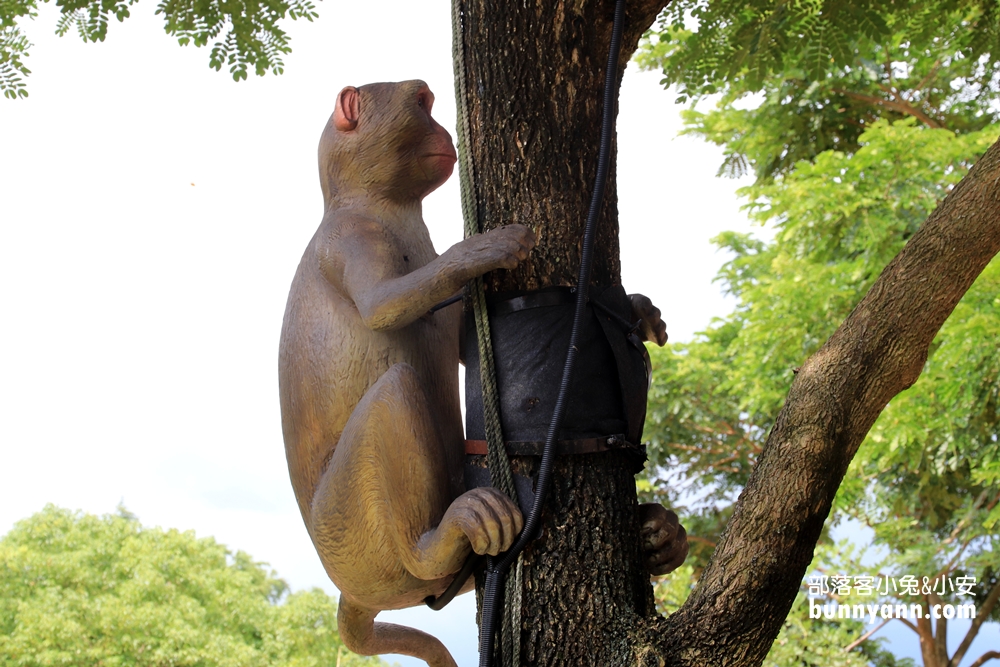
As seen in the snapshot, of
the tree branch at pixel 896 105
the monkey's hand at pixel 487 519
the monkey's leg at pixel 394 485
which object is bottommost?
the monkey's hand at pixel 487 519

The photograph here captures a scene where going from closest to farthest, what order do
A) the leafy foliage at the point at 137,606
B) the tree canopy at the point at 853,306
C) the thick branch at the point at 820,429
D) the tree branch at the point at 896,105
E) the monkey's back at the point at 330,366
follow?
1. the thick branch at the point at 820,429
2. the monkey's back at the point at 330,366
3. the tree canopy at the point at 853,306
4. the leafy foliage at the point at 137,606
5. the tree branch at the point at 896,105

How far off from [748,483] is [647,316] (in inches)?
22.4

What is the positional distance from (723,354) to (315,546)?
771 cm

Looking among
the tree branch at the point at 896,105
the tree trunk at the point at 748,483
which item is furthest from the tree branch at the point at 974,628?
the tree trunk at the point at 748,483

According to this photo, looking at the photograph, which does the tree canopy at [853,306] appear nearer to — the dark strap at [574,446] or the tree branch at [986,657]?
the tree branch at [986,657]

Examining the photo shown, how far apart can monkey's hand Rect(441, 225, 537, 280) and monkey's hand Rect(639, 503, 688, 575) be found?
64 cm

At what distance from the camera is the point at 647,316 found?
91.0 inches

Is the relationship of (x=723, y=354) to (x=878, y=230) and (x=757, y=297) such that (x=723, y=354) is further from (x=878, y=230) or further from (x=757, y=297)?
(x=878, y=230)

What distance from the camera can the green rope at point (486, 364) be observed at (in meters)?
1.83

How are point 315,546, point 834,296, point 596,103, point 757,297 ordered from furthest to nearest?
1. point 757,297
2. point 834,296
3. point 596,103
4. point 315,546

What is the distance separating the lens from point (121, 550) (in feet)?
33.2

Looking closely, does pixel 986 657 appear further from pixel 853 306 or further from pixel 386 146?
pixel 386 146

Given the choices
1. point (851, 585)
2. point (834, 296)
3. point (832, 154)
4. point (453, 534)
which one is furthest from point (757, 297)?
point (453, 534)

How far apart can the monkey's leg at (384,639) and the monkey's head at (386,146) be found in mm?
994
